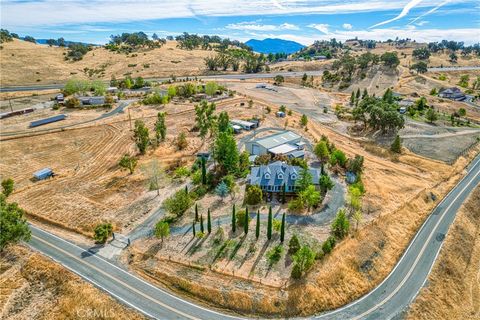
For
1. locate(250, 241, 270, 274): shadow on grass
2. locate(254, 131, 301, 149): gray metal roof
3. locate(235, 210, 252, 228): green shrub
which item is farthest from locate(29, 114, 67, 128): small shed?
locate(250, 241, 270, 274): shadow on grass

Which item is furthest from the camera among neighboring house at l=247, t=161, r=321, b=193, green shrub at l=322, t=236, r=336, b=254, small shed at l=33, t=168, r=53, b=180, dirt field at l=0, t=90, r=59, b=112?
dirt field at l=0, t=90, r=59, b=112

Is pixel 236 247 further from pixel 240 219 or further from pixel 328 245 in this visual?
pixel 328 245

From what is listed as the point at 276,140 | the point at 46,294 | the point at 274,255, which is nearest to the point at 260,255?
the point at 274,255

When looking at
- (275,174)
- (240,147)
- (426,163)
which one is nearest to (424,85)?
(426,163)

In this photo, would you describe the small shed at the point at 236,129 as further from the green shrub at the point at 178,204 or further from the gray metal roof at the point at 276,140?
the green shrub at the point at 178,204

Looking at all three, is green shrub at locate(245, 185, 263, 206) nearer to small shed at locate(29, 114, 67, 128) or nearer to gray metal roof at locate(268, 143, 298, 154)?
gray metal roof at locate(268, 143, 298, 154)

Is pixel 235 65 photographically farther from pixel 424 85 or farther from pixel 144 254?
pixel 144 254
